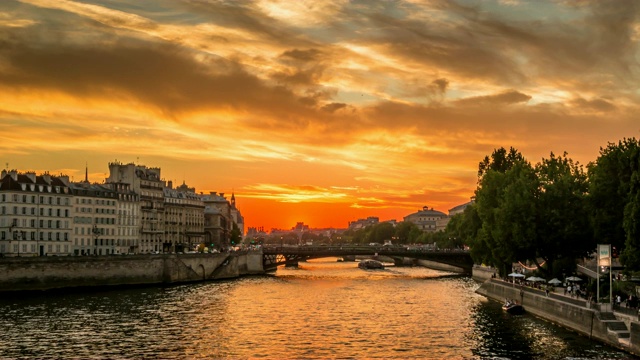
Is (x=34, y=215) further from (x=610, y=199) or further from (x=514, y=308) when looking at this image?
(x=610, y=199)

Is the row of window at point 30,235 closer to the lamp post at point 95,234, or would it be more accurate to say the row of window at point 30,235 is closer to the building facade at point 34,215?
the building facade at point 34,215

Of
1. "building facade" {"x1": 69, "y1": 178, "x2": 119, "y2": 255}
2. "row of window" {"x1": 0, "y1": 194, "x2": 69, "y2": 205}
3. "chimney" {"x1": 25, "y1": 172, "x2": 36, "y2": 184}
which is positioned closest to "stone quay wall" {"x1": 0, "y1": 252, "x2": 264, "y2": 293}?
"building facade" {"x1": 69, "y1": 178, "x2": 119, "y2": 255}

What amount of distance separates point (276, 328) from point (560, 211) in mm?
42467

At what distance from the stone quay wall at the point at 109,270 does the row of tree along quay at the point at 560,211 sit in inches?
2203

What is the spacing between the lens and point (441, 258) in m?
186

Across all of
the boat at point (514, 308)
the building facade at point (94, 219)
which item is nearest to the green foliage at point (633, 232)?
the boat at point (514, 308)

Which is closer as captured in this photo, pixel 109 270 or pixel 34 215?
pixel 109 270

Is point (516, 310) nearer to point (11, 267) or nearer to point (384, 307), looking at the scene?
point (384, 307)

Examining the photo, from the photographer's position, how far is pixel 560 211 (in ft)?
337

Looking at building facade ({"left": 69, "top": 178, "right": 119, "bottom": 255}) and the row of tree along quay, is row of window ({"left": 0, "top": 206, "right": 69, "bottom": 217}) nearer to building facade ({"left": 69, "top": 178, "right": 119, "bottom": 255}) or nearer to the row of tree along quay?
building facade ({"left": 69, "top": 178, "right": 119, "bottom": 255})

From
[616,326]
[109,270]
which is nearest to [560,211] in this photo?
[616,326]

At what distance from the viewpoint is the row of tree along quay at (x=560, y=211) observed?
85.7m

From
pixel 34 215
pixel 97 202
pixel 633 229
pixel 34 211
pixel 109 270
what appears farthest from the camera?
pixel 97 202

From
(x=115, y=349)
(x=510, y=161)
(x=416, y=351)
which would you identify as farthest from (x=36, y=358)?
(x=510, y=161)
